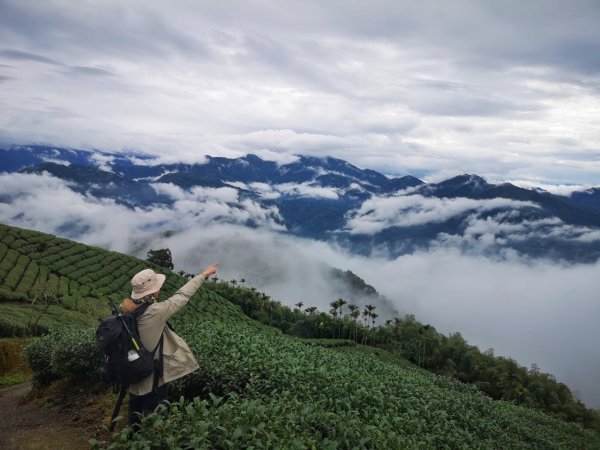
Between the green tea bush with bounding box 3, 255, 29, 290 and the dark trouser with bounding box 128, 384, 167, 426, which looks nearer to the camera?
the dark trouser with bounding box 128, 384, 167, 426

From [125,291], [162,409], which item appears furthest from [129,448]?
[125,291]

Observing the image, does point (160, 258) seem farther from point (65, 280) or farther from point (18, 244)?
point (65, 280)

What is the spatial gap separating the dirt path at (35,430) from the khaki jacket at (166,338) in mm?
2809

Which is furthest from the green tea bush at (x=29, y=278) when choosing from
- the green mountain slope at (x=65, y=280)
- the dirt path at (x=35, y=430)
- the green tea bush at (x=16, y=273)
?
the dirt path at (x=35, y=430)

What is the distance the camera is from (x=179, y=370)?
7.36 meters

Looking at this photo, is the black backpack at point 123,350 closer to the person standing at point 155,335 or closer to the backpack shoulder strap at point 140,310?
the backpack shoulder strap at point 140,310

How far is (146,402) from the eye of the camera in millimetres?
7133

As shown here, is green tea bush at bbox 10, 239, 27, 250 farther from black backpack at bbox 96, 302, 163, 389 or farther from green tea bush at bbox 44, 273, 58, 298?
black backpack at bbox 96, 302, 163, 389

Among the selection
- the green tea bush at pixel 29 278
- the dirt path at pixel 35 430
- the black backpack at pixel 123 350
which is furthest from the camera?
the green tea bush at pixel 29 278

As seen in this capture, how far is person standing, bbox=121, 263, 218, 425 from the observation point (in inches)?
270

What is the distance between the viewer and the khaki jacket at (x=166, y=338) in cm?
686

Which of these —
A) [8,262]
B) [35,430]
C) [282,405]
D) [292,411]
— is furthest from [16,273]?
[292,411]

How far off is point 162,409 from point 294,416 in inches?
69.0

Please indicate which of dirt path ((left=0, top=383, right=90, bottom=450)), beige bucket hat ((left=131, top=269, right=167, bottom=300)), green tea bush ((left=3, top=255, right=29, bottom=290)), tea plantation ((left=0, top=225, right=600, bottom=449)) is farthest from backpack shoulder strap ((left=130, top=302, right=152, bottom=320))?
green tea bush ((left=3, top=255, right=29, bottom=290))
